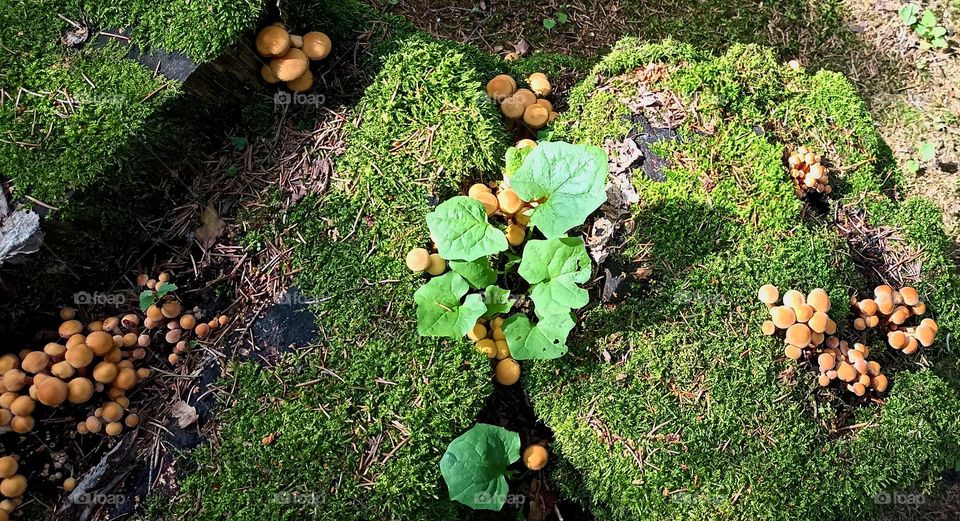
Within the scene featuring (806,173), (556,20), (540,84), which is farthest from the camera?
(556,20)

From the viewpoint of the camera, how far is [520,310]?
11.8 ft

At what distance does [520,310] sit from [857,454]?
211 cm

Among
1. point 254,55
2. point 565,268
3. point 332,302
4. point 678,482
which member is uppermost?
point 254,55

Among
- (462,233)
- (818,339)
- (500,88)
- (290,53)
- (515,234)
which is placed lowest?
(818,339)

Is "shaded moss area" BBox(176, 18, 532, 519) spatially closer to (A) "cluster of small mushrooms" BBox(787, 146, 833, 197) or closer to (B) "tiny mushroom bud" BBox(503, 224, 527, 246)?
(B) "tiny mushroom bud" BBox(503, 224, 527, 246)

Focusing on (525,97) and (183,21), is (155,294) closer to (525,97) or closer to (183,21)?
(183,21)

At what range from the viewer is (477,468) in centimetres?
326

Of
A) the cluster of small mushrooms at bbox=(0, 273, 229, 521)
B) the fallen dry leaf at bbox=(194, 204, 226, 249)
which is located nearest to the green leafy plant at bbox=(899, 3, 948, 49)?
the fallen dry leaf at bbox=(194, 204, 226, 249)

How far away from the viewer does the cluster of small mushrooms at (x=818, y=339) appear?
350 cm

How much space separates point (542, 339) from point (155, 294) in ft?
7.35

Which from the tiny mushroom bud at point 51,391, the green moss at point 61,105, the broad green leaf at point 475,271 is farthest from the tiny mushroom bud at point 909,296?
the tiny mushroom bud at point 51,391

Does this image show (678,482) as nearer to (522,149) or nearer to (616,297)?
(616,297)

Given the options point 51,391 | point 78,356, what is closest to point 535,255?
point 78,356

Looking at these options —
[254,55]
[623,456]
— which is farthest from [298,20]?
[623,456]
